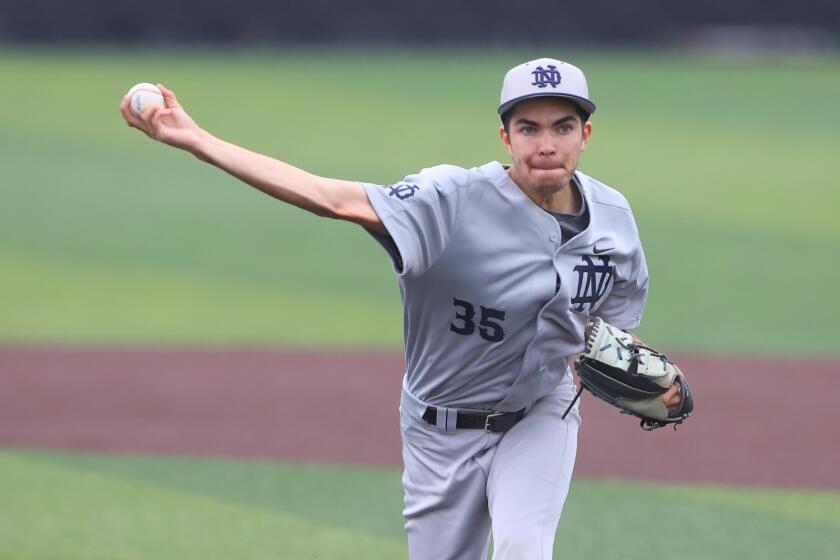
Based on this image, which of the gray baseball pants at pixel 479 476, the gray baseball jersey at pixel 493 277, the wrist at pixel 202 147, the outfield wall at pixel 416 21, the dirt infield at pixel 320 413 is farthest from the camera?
the outfield wall at pixel 416 21

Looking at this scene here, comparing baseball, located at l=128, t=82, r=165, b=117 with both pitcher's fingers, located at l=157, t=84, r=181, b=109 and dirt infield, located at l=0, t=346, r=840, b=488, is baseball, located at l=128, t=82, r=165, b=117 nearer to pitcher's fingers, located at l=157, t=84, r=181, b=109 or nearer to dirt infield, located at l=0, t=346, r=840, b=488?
pitcher's fingers, located at l=157, t=84, r=181, b=109

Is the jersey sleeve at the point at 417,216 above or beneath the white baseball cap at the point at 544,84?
beneath

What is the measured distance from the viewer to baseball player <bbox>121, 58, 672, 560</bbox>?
178 inches

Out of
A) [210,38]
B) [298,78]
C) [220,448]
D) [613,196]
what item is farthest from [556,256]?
[210,38]

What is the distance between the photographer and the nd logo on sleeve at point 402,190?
14.5 feet

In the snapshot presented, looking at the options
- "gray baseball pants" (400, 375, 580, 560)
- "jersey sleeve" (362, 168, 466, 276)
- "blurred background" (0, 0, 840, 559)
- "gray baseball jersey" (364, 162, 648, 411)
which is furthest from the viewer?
"blurred background" (0, 0, 840, 559)

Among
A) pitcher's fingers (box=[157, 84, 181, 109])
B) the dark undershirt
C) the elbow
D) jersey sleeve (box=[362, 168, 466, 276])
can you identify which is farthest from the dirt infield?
pitcher's fingers (box=[157, 84, 181, 109])

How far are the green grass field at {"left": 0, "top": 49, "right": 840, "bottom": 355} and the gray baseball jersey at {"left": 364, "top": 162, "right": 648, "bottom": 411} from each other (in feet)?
19.9

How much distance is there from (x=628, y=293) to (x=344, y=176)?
36.5 ft

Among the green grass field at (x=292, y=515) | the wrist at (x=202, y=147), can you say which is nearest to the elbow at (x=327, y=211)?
the wrist at (x=202, y=147)

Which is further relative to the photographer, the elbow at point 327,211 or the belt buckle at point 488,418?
the belt buckle at point 488,418

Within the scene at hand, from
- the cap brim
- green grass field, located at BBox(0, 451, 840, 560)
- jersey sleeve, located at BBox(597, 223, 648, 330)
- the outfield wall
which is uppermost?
the outfield wall

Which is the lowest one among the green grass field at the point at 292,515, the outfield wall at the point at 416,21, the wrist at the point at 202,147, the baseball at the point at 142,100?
the green grass field at the point at 292,515

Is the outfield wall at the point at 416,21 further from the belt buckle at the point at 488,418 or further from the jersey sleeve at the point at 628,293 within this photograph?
the belt buckle at the point at 488,418
